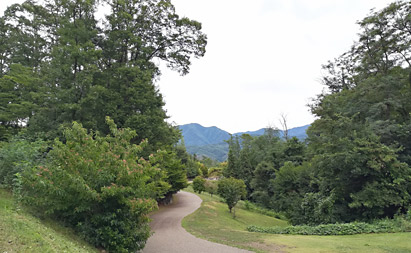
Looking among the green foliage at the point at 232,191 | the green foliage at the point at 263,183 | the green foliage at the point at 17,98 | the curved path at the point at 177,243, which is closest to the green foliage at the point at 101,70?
the green foliage at the point at 17,98

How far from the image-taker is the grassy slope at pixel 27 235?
16.8ft

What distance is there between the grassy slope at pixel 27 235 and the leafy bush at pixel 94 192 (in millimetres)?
415

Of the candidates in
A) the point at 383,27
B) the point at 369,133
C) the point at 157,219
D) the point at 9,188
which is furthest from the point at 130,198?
the point at 383,27

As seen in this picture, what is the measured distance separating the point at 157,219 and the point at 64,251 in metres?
13.2

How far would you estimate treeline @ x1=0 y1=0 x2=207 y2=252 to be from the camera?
7.83m

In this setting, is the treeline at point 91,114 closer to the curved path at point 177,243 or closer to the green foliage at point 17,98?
the green foliage at point 17,98

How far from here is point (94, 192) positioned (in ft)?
24.0

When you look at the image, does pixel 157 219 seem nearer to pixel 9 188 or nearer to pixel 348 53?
pixel 9 188

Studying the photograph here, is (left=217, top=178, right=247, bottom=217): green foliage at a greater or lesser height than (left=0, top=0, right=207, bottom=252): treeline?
lesser

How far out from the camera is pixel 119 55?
683 inches

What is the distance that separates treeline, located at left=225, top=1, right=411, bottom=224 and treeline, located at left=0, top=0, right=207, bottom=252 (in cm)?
1172

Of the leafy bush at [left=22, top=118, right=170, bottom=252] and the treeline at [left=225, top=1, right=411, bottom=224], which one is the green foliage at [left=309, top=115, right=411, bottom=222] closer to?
the treeline at [left=225, top=1, right=411, bottom=224]

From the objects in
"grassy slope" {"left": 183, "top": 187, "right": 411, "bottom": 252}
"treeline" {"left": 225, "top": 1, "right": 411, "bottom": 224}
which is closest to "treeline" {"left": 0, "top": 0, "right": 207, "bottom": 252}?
"grassy slope" {"left": 183, "top": 187, "right": 411, "bottom": 252}

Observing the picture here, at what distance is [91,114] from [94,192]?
9.04 m
